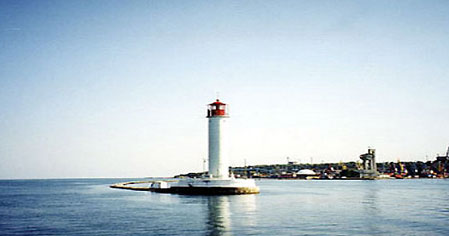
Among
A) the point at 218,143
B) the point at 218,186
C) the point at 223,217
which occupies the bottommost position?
the point at 223,217

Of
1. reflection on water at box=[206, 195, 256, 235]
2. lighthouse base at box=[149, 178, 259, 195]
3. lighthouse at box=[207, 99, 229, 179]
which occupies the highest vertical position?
lighthouse at box=[207, 99, 229, 179]

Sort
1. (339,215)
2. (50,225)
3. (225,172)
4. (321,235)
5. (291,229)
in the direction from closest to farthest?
(321,235)
(291,229)
(50,225)
(339,215)
(225,172)

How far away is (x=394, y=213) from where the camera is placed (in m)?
42.1

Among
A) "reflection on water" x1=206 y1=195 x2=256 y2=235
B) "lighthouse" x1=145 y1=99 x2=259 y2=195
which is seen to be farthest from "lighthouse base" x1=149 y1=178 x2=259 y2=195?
"reflection on water" x1=206 y1=195 x2=256 y2=235

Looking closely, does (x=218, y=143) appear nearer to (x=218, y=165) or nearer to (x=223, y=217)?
(x=218, y=165)

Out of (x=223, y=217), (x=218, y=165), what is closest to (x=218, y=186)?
(x=218, y=165)

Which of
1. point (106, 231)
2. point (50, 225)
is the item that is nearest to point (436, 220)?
point (106, 231)

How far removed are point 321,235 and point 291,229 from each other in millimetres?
3167

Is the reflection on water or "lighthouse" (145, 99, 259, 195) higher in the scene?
"lighthouse" (145, 99, 259, 195)

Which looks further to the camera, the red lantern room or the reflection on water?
the red lantern room

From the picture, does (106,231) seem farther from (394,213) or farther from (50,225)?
(394,213)

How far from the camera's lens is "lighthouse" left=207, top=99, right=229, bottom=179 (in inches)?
2452

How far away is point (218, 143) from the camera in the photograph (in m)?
62.6

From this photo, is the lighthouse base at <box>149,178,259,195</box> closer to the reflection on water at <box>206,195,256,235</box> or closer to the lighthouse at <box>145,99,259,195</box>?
the lighthouse at <box>145,99,259,195</box>
